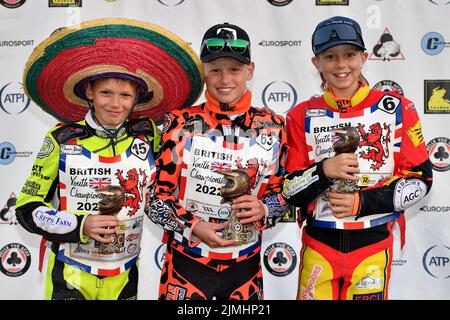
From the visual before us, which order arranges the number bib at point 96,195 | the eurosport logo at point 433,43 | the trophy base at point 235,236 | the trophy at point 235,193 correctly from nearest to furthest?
the trophy at point 235,193
the trophy base at point 235,236
the number bib at point 96,195
the eurosport logo at point 433,43

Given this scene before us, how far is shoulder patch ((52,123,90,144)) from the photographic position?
2393 millimetres

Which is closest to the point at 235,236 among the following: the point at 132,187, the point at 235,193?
the point at 235,193

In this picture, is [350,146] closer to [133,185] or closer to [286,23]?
[133,185]

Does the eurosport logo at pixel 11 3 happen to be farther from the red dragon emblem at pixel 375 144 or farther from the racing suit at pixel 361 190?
the red dragon emblem at pixel 375 144

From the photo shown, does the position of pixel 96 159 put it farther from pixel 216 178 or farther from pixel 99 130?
pixel 216 178

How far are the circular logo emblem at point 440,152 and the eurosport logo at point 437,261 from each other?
542mm

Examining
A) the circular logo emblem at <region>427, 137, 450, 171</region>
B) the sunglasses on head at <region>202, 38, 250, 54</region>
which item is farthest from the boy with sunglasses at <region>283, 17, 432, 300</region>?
the circular logo emblem at <region>427, 137, 450, 171</region>

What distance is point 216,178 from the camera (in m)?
2.32

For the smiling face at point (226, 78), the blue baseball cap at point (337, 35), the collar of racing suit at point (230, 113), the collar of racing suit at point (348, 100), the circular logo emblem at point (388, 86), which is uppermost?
the blue baseball cap at point (337, 35)

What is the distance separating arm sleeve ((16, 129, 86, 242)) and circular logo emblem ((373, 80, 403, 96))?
2247mm

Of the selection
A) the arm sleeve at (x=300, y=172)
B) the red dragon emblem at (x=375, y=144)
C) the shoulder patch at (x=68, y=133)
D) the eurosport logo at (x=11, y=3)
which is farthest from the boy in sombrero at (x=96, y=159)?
the eurosport logo at (x=11, y=3)

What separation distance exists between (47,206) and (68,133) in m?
0.32

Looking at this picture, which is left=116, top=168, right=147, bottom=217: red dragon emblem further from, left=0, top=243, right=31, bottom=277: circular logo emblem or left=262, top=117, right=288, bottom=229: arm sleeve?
left=0, top=243, right=31, bottom=277: circular logo emblem

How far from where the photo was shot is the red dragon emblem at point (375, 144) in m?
2.36
